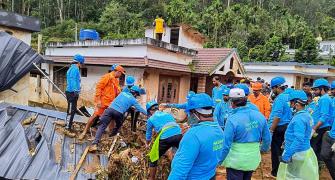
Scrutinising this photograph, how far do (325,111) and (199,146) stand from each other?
400 cm

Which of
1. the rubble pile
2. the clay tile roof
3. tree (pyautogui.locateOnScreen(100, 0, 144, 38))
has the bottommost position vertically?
the rubble pile

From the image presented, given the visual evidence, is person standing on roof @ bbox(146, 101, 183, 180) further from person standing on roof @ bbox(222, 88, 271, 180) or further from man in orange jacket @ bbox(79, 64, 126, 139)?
man in orange jacket @ bbox(79, 64, 126, 139)

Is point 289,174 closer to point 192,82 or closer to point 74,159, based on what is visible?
point 74,159

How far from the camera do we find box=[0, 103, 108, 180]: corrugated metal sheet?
17.5ft

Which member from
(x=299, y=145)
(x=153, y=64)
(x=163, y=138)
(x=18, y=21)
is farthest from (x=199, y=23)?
(x=299, y=145)

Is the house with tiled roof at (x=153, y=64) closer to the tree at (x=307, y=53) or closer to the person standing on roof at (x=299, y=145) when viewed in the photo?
the person standing on roof at (x=299, y=145)

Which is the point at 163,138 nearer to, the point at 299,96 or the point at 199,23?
the point at 299,96

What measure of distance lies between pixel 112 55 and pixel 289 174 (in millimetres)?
10314

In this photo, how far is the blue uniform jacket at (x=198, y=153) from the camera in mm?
2834

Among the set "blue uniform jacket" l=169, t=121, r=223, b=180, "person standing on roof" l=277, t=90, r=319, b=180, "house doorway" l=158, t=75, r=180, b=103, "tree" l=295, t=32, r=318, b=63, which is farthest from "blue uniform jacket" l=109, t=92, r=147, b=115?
"tree" l=295, t=32, r=318, b=63

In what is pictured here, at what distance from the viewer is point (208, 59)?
51.8 ft

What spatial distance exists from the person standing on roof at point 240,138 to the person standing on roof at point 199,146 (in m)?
0.73

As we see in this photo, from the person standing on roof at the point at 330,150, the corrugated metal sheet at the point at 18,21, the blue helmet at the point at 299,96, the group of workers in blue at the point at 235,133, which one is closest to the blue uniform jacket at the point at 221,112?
the group of workers in blue at the point at 235,133

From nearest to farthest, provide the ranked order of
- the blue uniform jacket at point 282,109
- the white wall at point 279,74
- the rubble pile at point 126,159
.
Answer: the rubble pile at point 126,159
the blue uniform jacket at point 282,109
the white wall at point 279,74
